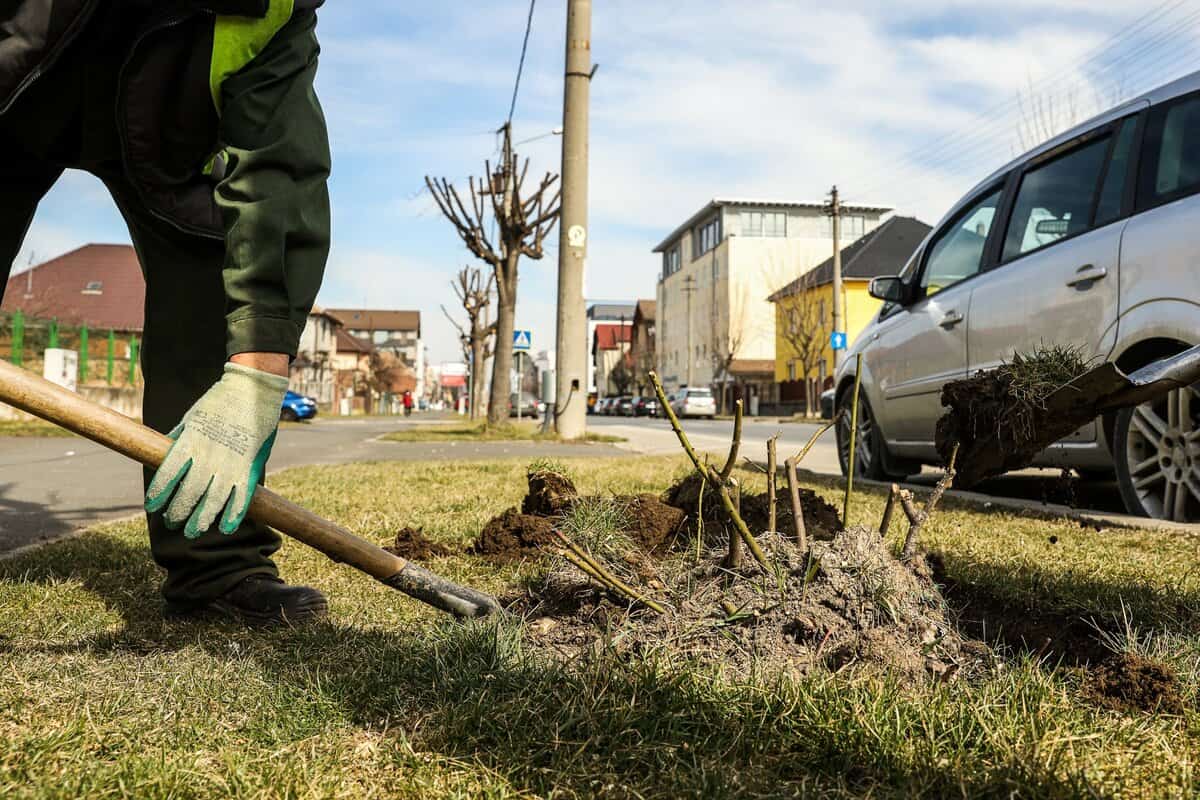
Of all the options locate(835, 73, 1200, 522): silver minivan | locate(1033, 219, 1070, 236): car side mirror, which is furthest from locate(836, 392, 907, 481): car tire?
locate(1033, 219, 1070, 236): car side mirror

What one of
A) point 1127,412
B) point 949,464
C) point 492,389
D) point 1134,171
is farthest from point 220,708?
point 492,389

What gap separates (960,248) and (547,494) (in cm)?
364

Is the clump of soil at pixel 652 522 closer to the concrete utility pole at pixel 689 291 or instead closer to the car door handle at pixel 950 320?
the car door handle at pixel 950 320

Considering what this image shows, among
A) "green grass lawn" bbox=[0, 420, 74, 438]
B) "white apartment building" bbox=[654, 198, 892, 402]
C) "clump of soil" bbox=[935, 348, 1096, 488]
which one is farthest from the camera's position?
"white apartment building" bbox=[654, 198, 892, 402]

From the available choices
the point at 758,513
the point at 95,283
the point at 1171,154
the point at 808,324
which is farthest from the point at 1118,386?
the point at 95,283

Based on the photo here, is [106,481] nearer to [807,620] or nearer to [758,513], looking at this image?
[758,513]

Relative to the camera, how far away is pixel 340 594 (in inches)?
119

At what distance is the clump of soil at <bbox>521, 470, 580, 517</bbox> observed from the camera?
389 centimetres

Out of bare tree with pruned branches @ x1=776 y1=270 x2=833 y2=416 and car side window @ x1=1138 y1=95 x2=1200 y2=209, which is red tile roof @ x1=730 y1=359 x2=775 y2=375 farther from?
car side window @ x1=1138 y1=95 x2=1200 y2=209

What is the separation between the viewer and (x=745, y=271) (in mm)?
64562

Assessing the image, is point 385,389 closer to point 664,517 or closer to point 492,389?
point 492,389

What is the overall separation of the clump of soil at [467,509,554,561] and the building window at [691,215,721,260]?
65.9 m

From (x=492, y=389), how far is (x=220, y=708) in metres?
16.9

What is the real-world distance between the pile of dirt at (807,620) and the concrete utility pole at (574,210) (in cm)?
1167
